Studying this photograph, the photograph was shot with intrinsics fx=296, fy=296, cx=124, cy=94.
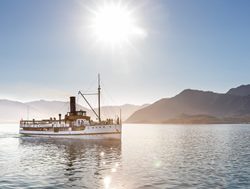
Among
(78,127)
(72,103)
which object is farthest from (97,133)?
(72,103)

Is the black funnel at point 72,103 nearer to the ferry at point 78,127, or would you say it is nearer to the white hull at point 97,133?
the ferry at point 78,127

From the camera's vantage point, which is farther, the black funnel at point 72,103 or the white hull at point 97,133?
the black funnel at point 72,103

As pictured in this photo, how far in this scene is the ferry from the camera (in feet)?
292

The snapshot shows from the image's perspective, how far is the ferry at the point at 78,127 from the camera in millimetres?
89125

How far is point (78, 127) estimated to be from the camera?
97.4 metres

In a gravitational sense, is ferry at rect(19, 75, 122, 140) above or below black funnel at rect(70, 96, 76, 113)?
below

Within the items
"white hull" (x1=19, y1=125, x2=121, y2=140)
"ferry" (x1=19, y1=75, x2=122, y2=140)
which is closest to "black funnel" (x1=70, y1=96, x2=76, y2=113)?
"ferry" (x1=19, y1=75, x2=122, y2=140)

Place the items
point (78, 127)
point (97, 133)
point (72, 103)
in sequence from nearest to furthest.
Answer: point (97, 133)
point (78, 127)
point (72, 103)

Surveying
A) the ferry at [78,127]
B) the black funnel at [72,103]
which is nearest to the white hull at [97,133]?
the ferry at [78,127]

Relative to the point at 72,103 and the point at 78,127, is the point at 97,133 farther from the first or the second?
the point at 72,103

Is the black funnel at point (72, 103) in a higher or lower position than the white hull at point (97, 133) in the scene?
higher

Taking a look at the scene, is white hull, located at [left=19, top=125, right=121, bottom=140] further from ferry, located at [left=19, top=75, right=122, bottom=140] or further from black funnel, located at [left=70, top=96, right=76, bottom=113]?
black funnel, located at [left=70, top=96, right=76, bottom=113]

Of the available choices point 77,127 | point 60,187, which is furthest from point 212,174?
point 77,127

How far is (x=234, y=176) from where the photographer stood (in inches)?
1264
